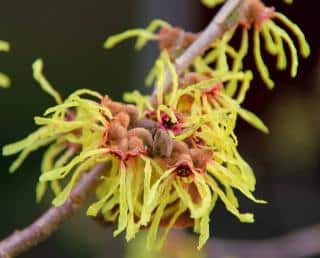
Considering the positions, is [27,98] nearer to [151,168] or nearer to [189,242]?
[189,242]

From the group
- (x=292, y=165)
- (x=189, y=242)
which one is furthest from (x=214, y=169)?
(x=292, y=165)

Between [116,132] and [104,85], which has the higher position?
[116,132]

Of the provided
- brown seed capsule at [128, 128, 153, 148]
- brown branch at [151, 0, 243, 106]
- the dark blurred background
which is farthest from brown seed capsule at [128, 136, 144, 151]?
the dark blurred background

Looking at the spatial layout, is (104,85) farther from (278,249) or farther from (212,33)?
(212,33)

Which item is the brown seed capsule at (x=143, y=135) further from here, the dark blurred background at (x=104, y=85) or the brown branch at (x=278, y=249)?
the dark blurred background at (x=104, y=85)

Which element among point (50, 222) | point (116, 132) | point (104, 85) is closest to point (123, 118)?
point (116, 132)

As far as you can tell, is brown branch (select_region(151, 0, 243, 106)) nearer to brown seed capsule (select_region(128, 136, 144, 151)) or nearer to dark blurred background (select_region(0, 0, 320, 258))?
brown seed capsule (select_region(128, 136, 144, 151))
